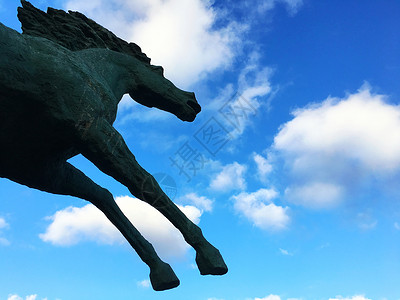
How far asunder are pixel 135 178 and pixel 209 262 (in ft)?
2.82

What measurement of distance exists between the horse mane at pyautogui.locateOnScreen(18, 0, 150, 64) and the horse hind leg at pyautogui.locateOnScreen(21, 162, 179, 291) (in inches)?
47.5

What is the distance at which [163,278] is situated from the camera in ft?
11.6

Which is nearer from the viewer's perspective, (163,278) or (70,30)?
(163,278)

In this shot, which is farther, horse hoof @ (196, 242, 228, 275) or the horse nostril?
the horse nostril

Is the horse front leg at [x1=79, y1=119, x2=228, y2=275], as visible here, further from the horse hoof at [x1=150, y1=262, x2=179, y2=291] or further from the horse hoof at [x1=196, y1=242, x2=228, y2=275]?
the horse hoof at [x1=150, y1=262, x2=179, y2=291]

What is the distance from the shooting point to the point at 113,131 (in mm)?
3262

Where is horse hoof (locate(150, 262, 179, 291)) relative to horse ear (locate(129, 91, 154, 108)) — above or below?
below

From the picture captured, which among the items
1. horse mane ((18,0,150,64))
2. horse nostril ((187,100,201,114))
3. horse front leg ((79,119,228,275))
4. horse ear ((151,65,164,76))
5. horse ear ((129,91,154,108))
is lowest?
horse front leg ((79,119,228,275))

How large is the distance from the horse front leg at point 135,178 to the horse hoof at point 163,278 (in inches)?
15.4

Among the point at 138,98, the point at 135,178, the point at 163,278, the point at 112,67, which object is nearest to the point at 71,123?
A: the point at 135,178

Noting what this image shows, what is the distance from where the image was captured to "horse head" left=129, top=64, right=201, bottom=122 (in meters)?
4.04

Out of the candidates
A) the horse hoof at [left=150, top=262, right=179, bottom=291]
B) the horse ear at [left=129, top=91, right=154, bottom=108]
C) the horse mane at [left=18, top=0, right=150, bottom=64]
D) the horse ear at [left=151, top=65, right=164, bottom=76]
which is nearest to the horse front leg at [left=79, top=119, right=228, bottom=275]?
the horse hoof at [left=150, top=262, right=179, bottom=291]

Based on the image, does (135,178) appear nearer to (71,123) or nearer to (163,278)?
(71,123)

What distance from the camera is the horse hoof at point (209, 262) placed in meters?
3.22
